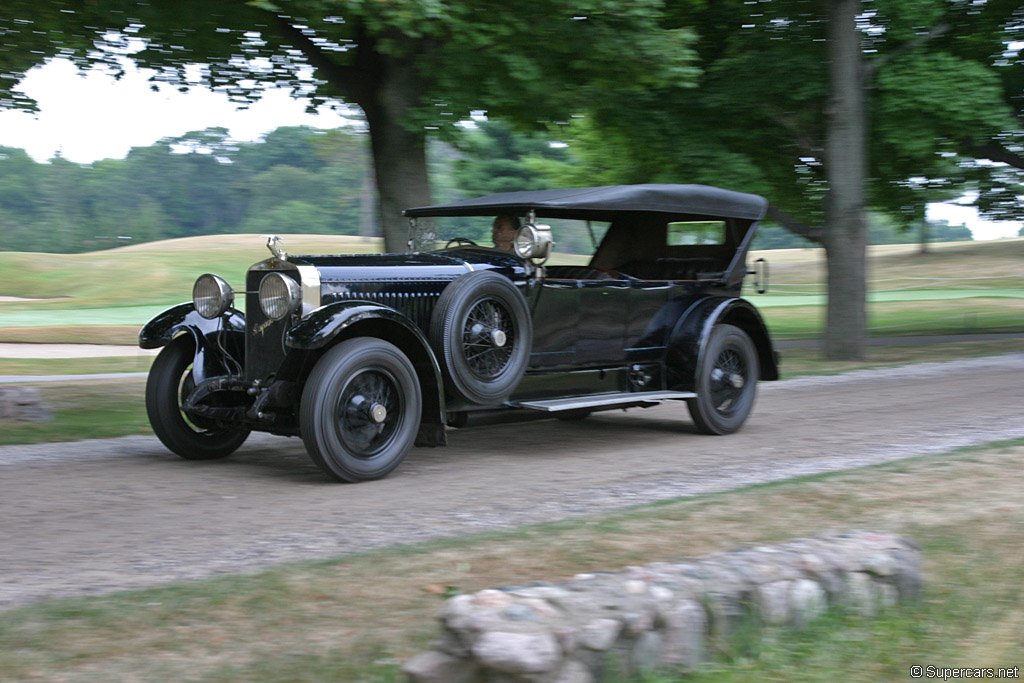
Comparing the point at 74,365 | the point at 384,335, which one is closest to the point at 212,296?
the point at 384,335

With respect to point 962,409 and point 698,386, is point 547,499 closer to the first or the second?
point 698,386

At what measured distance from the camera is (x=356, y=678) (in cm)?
325

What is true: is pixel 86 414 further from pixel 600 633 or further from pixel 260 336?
pixel 600 633

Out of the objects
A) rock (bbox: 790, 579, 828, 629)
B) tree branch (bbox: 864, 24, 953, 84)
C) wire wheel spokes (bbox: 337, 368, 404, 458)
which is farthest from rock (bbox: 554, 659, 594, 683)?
tree branch (bbox: 864, 24, 953, 84)

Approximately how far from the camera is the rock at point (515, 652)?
292 cm

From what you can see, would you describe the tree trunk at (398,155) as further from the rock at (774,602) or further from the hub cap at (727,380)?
the rock at (774,602)

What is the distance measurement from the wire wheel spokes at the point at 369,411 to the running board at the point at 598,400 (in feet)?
3.36

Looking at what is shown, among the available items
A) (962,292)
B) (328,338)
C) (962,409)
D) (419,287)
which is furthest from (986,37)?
(962,292)

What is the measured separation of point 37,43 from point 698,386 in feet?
28.6

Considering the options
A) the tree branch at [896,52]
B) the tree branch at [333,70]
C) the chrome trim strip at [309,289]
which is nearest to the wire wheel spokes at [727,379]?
the chrome trim strip at [309,289]

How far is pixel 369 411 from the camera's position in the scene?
6.39 m

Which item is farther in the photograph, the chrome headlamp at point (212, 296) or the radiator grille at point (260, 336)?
the chrome headlamp at point (212, 296)

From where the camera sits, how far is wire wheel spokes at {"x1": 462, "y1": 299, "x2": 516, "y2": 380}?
7.00 meters

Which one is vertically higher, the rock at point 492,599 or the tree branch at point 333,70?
the tree branch at point 333,70
